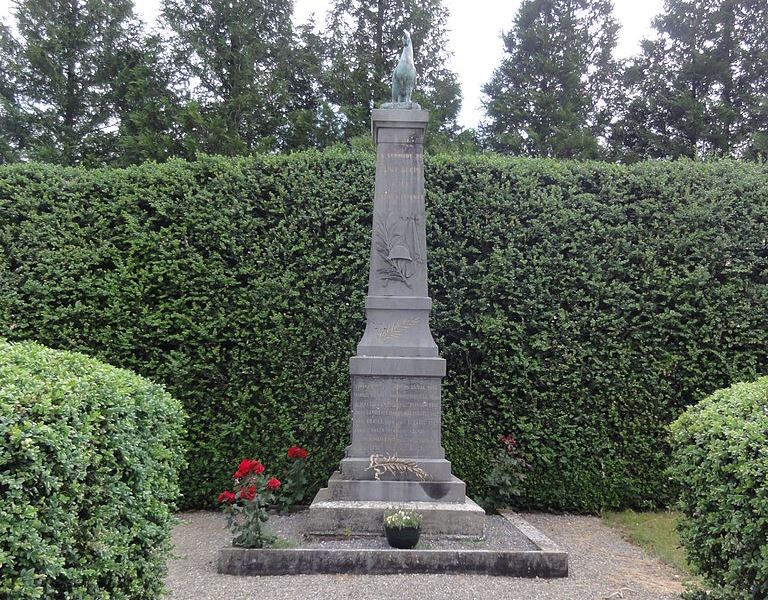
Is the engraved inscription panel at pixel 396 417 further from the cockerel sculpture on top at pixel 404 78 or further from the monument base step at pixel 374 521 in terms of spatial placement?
the cockerel sculpture on top at pixel 404 78

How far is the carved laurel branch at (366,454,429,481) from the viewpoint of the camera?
593cm

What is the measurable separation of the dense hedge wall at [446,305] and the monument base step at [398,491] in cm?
151

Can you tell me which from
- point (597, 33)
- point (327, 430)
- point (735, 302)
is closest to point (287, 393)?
point (327, 430)

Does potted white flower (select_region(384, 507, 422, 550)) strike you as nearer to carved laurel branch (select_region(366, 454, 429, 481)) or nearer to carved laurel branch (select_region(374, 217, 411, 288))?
carved laurel branch (select_region(366, 454, 429, 481))

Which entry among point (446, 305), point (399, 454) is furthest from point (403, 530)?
point (446, 305)

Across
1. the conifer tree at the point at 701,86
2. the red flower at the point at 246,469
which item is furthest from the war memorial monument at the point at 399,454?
the conifer tree at the point at 701,86

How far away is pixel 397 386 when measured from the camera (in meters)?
6.14

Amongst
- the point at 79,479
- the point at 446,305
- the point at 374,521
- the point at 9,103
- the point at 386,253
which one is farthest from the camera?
the point at 9,103

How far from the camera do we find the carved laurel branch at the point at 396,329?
6348 millimetres

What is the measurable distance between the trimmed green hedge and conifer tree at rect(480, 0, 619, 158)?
46.2 ft

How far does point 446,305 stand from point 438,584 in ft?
12.1

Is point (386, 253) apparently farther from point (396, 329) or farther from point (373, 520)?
point (373, 520)

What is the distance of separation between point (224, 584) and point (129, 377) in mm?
1919

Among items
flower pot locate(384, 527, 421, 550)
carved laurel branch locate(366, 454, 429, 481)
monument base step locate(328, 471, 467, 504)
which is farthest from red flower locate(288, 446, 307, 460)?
flower pot locate(384, 527, 421, 550)
